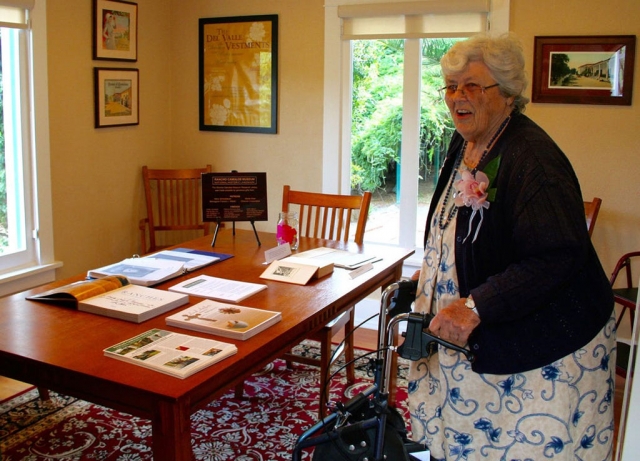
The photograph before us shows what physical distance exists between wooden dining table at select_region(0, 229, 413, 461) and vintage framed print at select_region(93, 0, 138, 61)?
2.00 metres

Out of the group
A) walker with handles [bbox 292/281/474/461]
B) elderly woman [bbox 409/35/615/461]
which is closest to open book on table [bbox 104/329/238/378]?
walker with handles [bbox 292/281/474/461]

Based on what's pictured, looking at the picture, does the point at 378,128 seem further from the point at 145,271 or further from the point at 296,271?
the point at 145,271

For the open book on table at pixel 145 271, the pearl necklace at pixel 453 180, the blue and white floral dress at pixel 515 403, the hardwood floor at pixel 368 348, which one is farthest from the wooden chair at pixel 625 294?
the open book on table at pixel 145 271

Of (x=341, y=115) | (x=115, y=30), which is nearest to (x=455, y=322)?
(x=341, y=115)

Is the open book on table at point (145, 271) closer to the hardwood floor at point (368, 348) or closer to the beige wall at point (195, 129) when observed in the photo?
the hardwood floor at point (368, 348)

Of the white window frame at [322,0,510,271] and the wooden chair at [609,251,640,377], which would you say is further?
the white window frame at [322,0,510,271]

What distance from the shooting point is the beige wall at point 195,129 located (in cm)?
369

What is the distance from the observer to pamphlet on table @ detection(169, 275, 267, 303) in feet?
7.91

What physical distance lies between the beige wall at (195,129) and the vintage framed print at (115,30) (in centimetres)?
6

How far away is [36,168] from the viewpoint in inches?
149

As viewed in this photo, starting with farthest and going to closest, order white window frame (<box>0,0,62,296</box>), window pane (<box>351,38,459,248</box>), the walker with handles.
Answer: window pane (<box>351,38,459,248</box>)
white window frame (<box>0,0,62,296</box>)
the walker with handles

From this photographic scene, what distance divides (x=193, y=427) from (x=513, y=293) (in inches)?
71.0

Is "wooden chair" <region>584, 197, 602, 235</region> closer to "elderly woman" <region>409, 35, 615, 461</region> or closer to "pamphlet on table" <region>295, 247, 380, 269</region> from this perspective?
"pamphlet on table" <region>295, 247, 380, 269</region>

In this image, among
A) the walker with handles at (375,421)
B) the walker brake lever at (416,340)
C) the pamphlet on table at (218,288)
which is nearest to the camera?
the walker with handles at (375,421)
